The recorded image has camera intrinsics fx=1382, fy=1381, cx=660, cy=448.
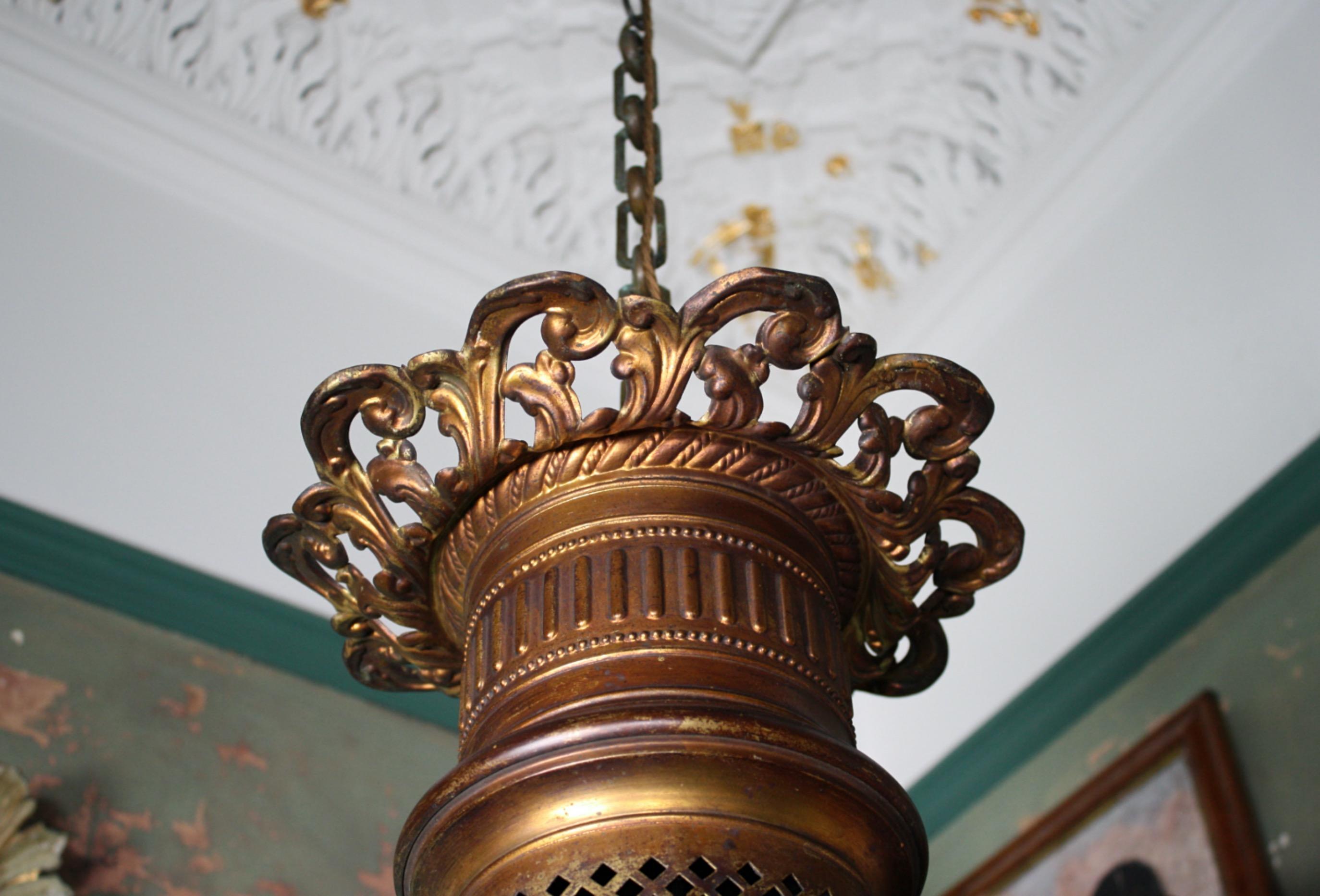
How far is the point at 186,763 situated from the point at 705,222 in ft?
6.10

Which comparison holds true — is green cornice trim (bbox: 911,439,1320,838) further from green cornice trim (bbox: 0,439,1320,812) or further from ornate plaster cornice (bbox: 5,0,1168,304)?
ornate plaster cornice (bbox: 5,0,1168,304)

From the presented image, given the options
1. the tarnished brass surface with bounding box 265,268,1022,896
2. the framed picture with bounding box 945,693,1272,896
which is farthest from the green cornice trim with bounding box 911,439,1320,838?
the tarnished brass surface with bounding box 265,268,1022,896

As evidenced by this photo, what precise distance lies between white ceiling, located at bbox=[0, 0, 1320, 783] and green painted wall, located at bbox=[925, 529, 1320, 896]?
16cm

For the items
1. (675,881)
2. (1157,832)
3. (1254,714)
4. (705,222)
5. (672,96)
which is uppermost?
(672,96)

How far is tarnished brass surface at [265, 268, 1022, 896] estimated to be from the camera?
3.63 ft

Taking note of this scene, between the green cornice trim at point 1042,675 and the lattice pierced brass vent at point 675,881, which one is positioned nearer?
the lattice pierced brass vent at point 675,881

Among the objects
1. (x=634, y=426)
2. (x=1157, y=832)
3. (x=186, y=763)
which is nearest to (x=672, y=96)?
(x=186, y=763)

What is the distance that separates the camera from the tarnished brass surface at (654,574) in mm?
1106

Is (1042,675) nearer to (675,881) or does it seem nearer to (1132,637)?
(1132,637)

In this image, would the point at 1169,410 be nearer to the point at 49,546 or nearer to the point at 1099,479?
the point at 1099,479

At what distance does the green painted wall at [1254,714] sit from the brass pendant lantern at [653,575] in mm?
1085

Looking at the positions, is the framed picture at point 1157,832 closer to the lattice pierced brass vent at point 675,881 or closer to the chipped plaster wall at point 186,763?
the chipped plaster wall at point 186,763

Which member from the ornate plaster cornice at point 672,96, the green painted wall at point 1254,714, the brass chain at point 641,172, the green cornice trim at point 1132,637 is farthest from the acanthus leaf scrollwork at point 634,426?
the ornate plaster cornice at point 672,96

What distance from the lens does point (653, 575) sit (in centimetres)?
126
